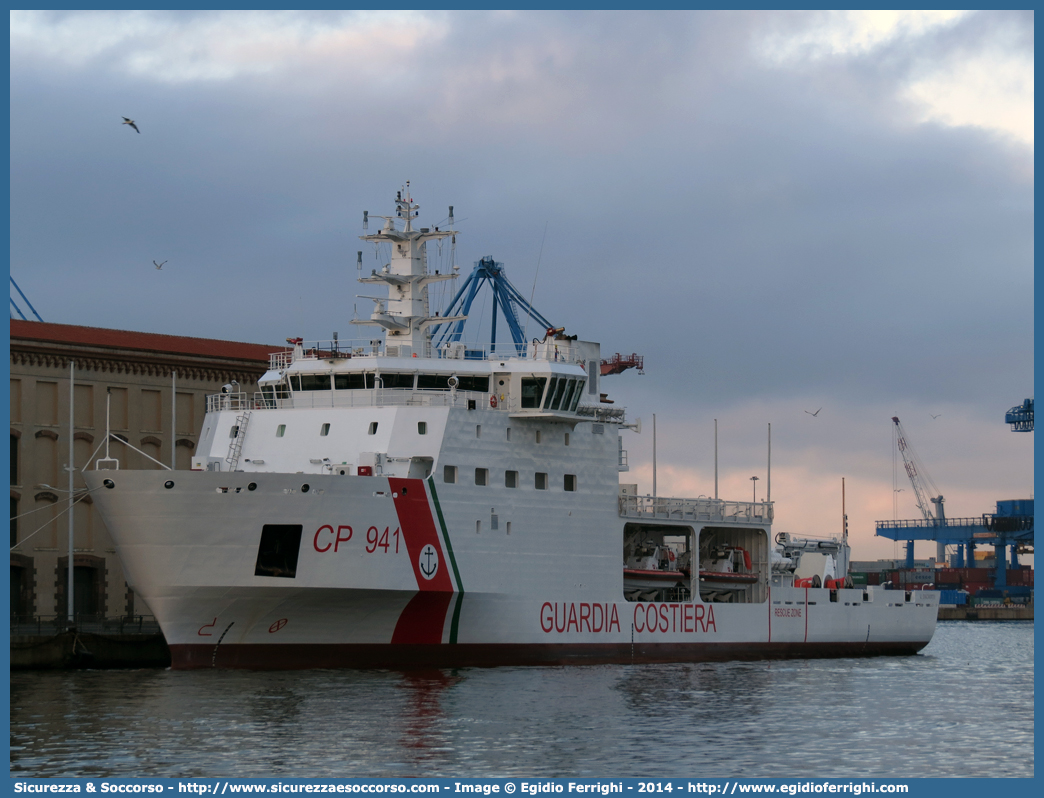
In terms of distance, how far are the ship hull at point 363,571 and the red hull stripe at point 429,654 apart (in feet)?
0.12

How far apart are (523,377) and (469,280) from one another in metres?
26.5

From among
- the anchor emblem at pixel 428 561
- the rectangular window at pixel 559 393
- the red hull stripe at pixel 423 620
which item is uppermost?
the rectangular window at pixel 559 393

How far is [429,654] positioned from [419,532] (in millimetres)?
3333

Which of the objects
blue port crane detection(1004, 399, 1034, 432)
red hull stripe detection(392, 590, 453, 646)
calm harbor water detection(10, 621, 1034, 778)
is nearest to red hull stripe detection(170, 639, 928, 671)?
red hull stripe detection(392, 590, 453, 646)

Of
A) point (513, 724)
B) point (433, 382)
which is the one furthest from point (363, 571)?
point (513, 724)

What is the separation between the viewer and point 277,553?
112ft

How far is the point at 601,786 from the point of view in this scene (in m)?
21.5

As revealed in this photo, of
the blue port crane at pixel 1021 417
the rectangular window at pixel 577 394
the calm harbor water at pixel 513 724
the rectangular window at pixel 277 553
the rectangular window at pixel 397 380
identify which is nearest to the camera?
the calm harbor water at pixel 513 724

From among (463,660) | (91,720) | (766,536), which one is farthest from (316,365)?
(766,536)

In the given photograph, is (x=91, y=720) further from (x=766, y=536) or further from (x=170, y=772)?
(x=766, y=536)

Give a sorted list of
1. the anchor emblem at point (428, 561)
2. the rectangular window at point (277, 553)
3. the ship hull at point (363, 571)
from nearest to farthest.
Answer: the ship hull at point (363, 571), the rectangular window at point (277, 553), the anchor emblem at point (428, 561)

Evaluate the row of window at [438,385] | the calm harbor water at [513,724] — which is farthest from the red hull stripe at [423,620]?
the row of window at [438,385]

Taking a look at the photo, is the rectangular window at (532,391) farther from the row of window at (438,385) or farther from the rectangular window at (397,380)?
the rectangular window at (397,380)

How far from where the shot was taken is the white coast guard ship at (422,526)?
34281mm
